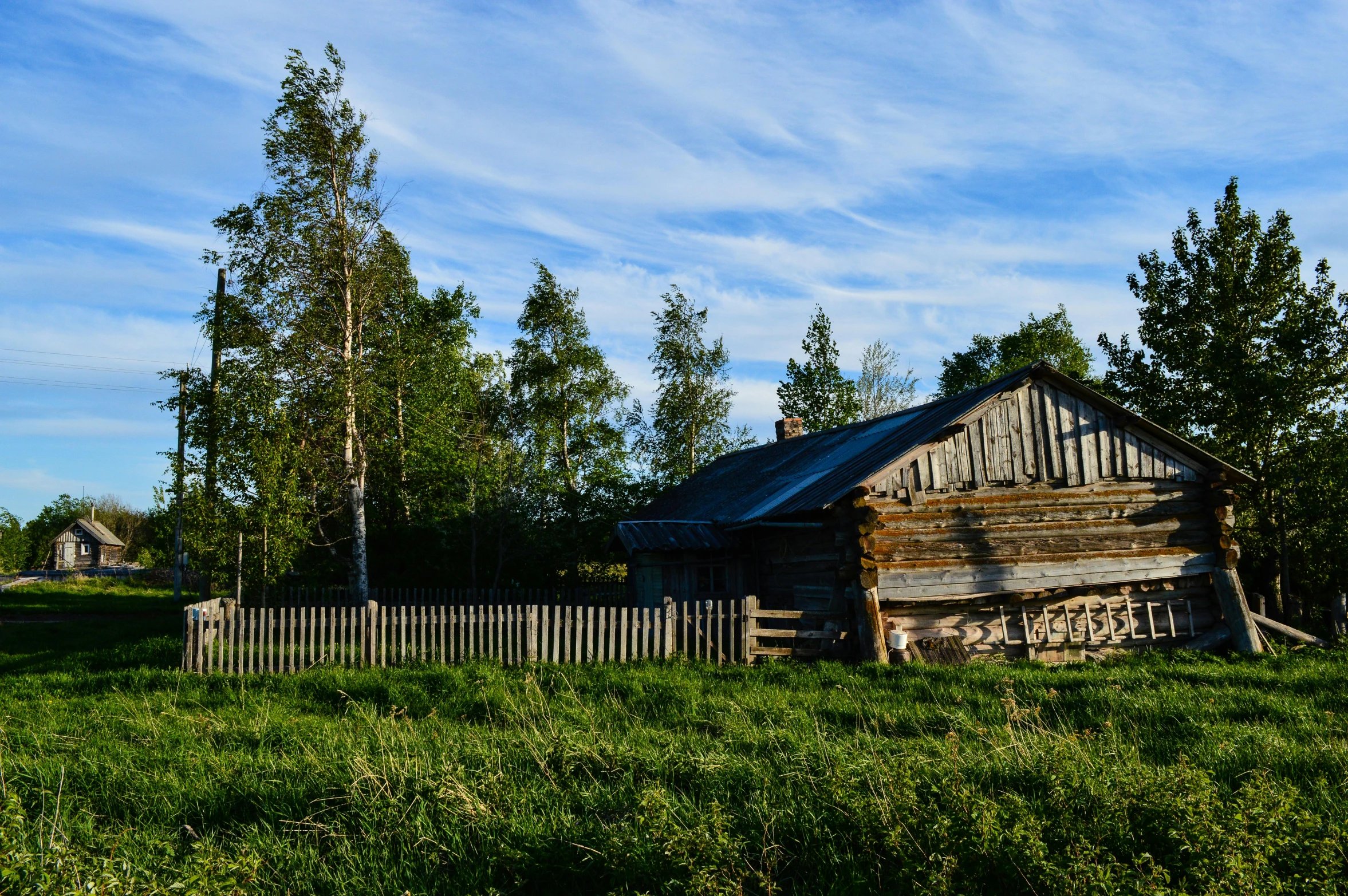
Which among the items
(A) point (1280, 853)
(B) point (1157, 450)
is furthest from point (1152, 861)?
(B) point (1157, 450)

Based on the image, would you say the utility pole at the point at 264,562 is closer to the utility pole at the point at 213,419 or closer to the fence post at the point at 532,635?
the utility pole at the point at 213,419

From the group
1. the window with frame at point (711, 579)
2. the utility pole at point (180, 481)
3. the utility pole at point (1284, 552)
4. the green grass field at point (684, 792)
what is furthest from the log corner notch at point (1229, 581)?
the utility pole at point (180, 481)

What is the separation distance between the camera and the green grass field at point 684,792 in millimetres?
5227

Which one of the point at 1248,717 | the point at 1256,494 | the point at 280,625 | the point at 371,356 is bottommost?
the point at 1248,717

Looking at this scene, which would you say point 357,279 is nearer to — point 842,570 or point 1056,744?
point 842,570

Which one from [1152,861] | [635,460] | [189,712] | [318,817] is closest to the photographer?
[1152,861]

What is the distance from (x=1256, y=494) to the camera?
72.9 feet

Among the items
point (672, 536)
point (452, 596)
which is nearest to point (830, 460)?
point (672, 536)

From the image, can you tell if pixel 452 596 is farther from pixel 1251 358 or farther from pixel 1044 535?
pixel 1251 358

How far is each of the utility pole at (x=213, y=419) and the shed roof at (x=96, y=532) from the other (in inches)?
2134

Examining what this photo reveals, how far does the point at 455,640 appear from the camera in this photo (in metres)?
14.3

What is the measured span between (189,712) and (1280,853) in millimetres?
10976

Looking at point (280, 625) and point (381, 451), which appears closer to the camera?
point (280, 625)

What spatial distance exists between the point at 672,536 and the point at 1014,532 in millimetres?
7074
